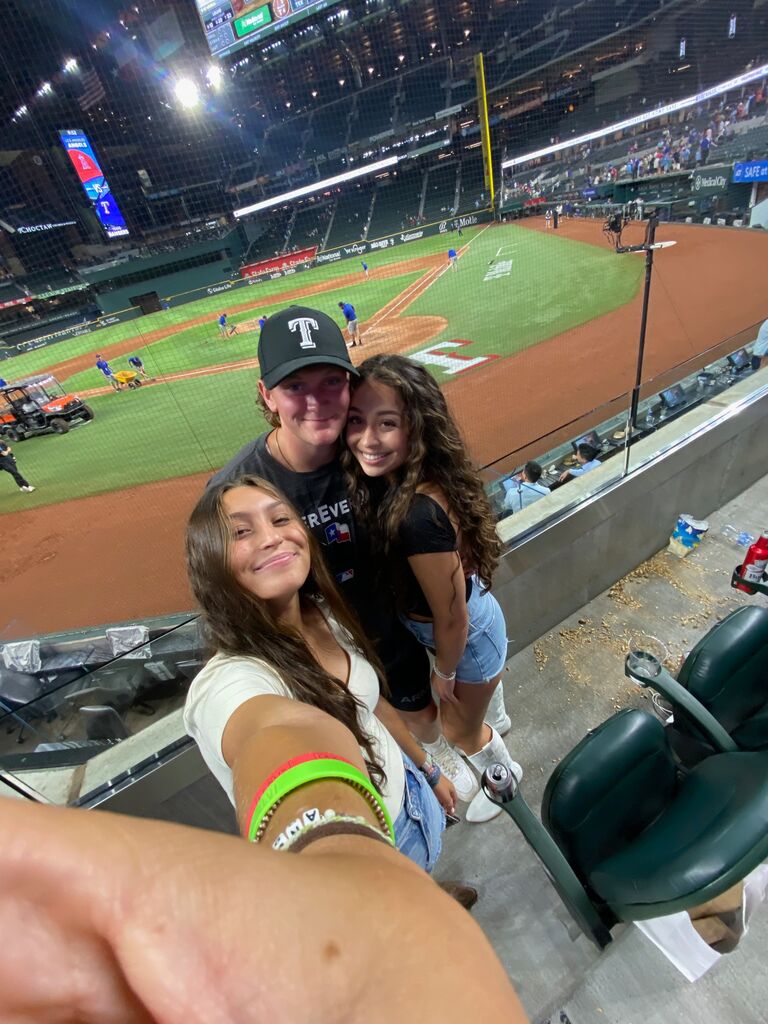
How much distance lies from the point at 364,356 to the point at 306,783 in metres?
6.63

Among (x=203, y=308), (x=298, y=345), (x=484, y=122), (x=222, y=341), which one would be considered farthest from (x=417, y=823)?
(x=222, y=341)

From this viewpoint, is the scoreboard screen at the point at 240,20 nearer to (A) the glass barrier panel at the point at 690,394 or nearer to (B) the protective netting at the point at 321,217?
(B) the protective netting at the point at 321,217

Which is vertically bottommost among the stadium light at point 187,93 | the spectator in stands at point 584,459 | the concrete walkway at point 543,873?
the concrete walkway at point 543,873

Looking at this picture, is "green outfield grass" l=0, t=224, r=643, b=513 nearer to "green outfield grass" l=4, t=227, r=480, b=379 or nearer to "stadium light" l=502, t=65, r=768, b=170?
"green outfield grass" l=4, t=227, r=480, b=379

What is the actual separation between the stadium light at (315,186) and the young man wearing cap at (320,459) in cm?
188

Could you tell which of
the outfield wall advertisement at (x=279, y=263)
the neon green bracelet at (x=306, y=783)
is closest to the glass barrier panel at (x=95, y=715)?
the neon green bracelet at (x=306, y=783)

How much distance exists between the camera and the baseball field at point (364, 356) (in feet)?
14.6

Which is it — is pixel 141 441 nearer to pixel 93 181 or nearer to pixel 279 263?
pixel 279 263

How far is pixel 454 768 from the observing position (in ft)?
5.81

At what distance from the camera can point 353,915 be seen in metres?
0.32

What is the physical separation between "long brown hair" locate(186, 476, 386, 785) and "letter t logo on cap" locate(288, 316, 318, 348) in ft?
1.46

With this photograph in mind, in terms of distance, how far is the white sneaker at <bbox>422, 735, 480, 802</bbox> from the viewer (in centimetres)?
174

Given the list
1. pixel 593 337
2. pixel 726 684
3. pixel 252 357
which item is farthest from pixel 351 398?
pixel 593 337

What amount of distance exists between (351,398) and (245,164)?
2150mm
